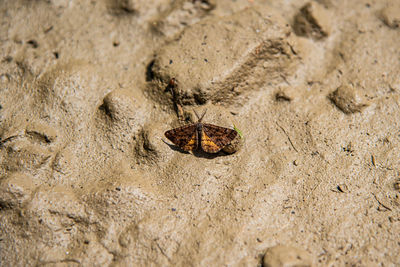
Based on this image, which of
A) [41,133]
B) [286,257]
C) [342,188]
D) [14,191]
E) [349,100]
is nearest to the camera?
[286,257]

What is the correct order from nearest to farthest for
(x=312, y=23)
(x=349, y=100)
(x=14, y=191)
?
1. (x=14, y=191)
2. (x=349, y=100)
3. (x=312, y=23)

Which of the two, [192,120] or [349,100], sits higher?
[349,100]

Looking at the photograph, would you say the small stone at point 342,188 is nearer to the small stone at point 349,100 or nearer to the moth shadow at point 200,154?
the small stone at point 349,100

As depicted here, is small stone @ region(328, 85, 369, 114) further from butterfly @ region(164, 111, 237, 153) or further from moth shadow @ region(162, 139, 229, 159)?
moth shadow @ region(162, 139, 229, 159)

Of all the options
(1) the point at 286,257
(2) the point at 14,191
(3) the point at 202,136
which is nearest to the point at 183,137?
(3) the point at 202,136

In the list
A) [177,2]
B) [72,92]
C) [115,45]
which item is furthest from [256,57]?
[72,92]

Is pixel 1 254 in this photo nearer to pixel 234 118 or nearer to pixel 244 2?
pixel 234 118

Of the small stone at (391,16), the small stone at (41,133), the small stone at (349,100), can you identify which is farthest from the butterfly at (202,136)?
the small stone at (391,16)

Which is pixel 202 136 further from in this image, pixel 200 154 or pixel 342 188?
pixel 342 188
